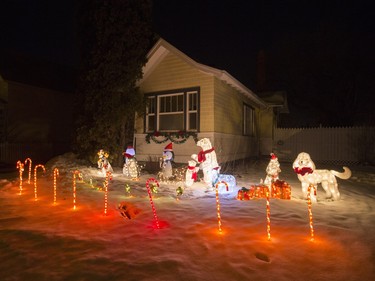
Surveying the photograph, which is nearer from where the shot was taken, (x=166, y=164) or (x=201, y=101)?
(x=166, y=164)

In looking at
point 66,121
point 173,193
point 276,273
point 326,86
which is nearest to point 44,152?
point 66,121

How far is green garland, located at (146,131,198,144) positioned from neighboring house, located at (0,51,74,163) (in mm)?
11217

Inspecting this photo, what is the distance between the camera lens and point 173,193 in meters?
9.30

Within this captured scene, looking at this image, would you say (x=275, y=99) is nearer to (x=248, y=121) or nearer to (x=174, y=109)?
(x=248, y=121)

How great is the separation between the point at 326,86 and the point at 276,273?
3140 centimetres

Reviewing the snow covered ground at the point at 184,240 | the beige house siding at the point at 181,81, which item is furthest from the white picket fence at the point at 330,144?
the snow covered ground at the point at 184,240

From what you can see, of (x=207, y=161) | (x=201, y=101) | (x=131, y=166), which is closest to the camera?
(x=207, y=161)

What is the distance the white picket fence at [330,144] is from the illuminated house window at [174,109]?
9599mm

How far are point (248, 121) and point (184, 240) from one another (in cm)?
1424

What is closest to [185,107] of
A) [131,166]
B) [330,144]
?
[131,166]

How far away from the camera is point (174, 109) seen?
1447 cm

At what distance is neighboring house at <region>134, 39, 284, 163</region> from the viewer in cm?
1321

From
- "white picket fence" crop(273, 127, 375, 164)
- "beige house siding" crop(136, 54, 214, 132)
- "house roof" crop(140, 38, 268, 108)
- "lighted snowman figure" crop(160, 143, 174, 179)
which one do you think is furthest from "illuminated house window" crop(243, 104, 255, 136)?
"lighted snowman figure" crop(160, 143, 174, 179)

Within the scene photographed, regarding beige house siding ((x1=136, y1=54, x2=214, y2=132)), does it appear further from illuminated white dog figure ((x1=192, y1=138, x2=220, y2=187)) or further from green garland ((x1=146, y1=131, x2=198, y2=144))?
illuminated white dog figure ((x1=192, y1=138, x2=220, y2=187))
